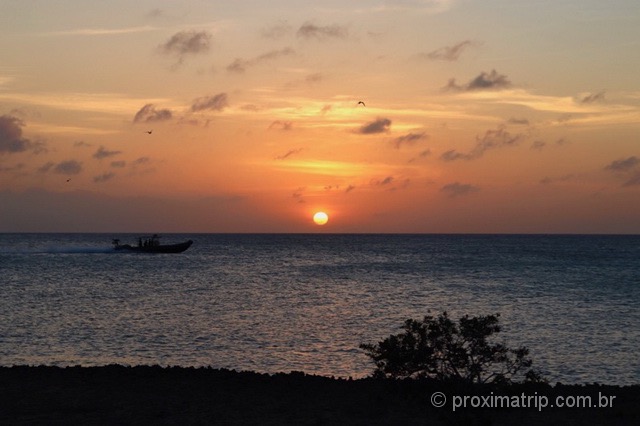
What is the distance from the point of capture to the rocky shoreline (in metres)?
20.4

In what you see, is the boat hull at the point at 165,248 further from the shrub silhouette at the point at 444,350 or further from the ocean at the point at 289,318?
the shrub silhouette at the point at 444,350

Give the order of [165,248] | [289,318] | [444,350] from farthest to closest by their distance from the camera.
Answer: [165,248], [289,318], [444,350]

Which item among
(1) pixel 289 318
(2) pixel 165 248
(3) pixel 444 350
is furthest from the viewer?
(2) pixel 165 248

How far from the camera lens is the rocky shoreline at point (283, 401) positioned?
2038 cm

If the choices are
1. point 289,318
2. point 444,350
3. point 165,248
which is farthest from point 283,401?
point 165,248

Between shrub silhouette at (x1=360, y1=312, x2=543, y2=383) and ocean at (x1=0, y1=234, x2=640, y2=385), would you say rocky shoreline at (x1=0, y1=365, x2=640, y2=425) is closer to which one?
shrub silhouette at (x1=360, y1=312, x2=543, y2=383)

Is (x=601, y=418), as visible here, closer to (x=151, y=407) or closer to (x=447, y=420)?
(x=447, y=420)

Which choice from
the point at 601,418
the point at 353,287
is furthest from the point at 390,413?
the point at 353,287

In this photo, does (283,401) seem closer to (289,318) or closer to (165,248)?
(289,318)

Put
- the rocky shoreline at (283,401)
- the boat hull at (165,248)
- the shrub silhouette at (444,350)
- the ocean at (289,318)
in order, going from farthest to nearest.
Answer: the boat hull at (165,248)
the ocean at (289,318)
the shrub silhouette at (444,350)
the rocky shoreline at (283,401)

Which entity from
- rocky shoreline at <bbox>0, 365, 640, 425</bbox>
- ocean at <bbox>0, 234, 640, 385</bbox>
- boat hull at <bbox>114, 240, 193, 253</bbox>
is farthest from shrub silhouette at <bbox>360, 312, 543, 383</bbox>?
boat hull at <bbox>114, 240, 193, 253</bbox>

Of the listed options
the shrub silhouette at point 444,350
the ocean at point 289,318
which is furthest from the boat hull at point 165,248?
the shrub silhouette at point 444,350

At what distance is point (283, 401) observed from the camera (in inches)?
890

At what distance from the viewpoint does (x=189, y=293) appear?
73.4 m
